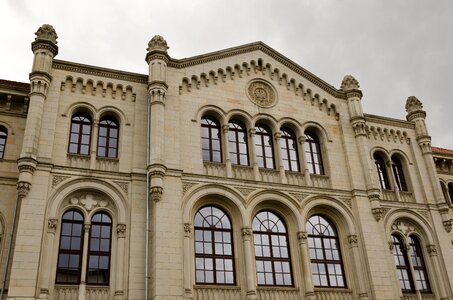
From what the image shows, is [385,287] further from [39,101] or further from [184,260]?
[39,101]

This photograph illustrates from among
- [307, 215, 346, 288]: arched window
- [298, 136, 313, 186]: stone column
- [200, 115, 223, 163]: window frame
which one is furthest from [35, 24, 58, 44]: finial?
[307, 215, 346, 288]: arched window

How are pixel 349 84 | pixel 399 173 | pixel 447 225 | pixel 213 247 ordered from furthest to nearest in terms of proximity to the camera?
pixel 399 173
pixel 349 84
pixel 447 225
pixel 213 247

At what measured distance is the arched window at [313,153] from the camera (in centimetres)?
2575

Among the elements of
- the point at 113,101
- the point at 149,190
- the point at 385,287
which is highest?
the point at 113,101

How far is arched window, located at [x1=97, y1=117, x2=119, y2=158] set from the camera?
2233cm

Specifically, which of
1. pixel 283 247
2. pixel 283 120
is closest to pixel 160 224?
pixel 283 247

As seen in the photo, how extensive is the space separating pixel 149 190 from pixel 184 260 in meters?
3.38

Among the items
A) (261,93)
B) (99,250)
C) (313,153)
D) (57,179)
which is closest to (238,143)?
(261,93)

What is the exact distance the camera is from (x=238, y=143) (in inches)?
975

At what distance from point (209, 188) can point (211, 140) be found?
2955mm

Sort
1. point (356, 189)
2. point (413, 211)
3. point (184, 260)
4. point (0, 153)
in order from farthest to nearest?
point (413, 211) → point (356, 189) → point (0, 153) → point (184, 260)

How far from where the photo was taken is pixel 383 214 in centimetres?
2584

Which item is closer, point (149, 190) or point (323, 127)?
point (149, 190)

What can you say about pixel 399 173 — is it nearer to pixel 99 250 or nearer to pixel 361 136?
pixel 361 136
